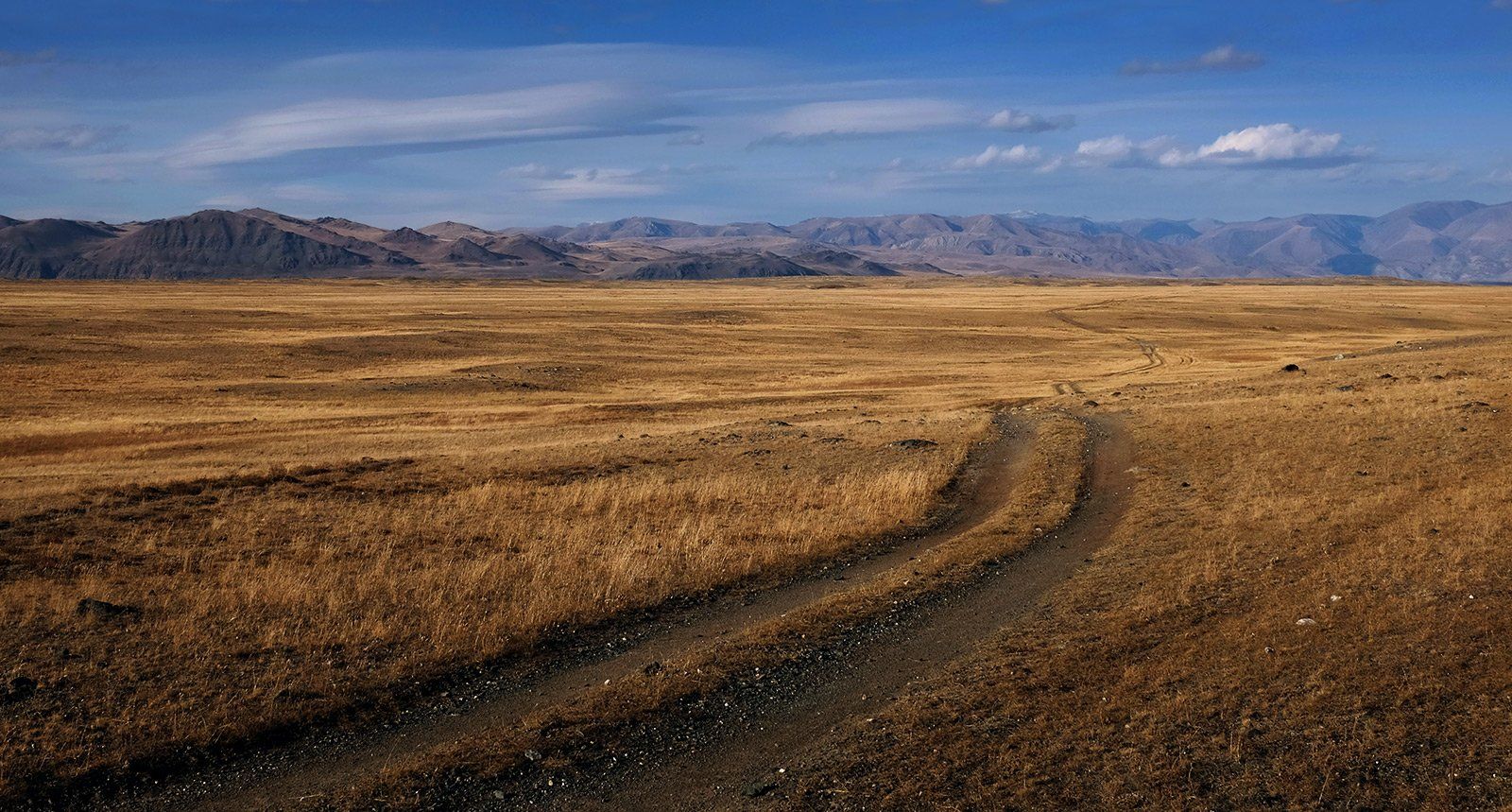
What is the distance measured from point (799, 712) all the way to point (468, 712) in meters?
3.76

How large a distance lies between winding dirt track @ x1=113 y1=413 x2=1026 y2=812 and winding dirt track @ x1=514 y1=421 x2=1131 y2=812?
174 cm

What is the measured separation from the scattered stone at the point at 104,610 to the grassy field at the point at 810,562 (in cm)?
12

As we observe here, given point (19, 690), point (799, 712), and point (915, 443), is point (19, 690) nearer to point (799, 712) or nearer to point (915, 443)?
point (799, 712)

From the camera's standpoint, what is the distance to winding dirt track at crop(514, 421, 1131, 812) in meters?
10.0

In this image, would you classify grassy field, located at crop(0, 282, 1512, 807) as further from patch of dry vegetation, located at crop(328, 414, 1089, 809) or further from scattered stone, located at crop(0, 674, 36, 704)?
patch of dry vegetation, located at crop(328, 414, 1089, 809)

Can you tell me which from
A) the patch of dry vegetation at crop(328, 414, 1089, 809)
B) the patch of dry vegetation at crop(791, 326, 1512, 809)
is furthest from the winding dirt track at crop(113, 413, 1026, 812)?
the patch of dry vegetation at crop(791, 326, 1512, 809)

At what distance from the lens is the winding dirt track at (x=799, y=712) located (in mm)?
10047

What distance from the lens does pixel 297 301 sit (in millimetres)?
141875

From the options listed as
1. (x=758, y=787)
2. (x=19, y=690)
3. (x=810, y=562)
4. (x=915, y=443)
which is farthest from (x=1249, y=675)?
(x=915, y=443)

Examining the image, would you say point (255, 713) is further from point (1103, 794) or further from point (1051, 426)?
point (1051, 426)

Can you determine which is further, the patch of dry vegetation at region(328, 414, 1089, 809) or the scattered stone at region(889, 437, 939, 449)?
the scattered stone at region(889, 437, 939, 449)

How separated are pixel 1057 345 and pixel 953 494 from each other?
68.1 metres

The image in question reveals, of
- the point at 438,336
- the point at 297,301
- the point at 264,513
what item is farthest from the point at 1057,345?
the point at 297,301

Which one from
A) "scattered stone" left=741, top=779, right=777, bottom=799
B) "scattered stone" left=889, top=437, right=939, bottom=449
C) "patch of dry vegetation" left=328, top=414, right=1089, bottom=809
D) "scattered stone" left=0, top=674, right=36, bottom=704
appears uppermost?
"scattered stone" left=0, top=674, right=36, bottom=704
